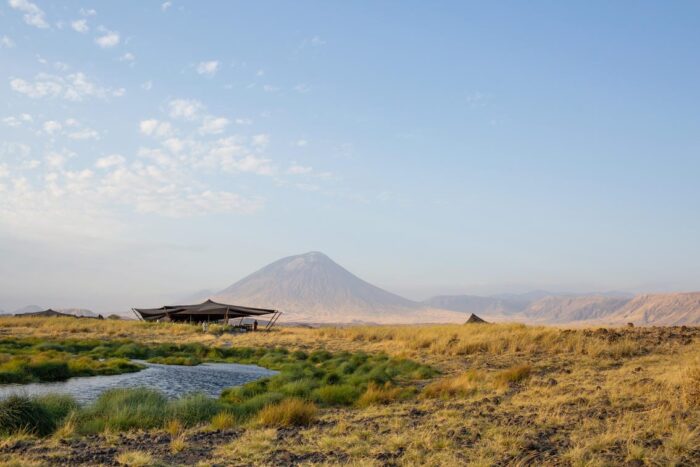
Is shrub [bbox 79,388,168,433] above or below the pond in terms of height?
above

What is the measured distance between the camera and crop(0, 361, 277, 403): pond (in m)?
13.7

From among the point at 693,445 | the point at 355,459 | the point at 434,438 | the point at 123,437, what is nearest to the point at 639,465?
the point at 693,445

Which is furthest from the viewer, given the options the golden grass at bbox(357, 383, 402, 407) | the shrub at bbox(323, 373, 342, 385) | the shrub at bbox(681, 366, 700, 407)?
the shrub at bbox(323, 373, 342, 385)

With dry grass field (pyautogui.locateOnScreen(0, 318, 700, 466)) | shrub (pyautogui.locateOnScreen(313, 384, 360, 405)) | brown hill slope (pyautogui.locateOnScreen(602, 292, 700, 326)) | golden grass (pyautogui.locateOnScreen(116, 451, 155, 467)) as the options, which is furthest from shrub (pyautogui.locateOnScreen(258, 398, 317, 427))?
brown hill slope (pyautogui.locateOnScreen(602, 292, 700, 326))

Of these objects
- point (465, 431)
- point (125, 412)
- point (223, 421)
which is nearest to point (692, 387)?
point (465, 431)

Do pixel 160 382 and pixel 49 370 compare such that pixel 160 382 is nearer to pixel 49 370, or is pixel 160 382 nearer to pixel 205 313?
pixel 49 370

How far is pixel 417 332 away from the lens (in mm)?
31984

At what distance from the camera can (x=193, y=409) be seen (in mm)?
11016

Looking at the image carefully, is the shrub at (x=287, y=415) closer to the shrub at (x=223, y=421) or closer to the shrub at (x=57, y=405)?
the shrub at (x=223, y=421)

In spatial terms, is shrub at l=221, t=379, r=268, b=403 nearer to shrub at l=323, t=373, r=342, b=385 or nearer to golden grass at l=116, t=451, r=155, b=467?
shrub at l=323, t=373, r=342, b=385

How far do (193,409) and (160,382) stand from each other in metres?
5.37

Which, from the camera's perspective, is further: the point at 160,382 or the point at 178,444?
the point at 160,382

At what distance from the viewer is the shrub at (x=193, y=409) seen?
35.1 ft

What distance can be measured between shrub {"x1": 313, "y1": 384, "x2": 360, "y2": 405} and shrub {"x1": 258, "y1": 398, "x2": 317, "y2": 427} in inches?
99.0
